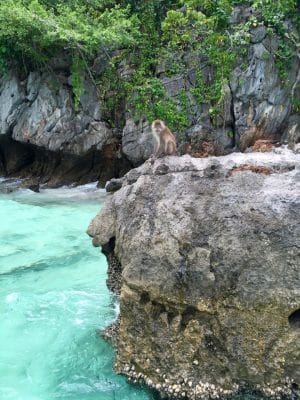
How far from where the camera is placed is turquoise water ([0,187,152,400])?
459 cm

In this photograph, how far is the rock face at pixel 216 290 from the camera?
12.5 ft

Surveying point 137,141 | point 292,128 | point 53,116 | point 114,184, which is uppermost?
point 53,116

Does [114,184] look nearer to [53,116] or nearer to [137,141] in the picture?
[137,141]

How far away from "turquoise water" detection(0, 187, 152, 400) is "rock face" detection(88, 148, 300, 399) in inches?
18.8

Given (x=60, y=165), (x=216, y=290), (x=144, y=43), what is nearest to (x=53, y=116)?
(x=60, y=165)

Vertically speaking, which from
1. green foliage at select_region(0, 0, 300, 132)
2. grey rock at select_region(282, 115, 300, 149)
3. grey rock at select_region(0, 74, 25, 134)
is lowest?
grey rock at select_region(282, 115, 300, 149)

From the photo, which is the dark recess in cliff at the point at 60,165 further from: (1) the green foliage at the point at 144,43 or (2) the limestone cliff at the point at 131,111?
(1) the green foliage at the point at 144,43

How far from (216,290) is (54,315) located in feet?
9.30

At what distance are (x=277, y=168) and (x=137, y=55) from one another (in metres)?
11.7

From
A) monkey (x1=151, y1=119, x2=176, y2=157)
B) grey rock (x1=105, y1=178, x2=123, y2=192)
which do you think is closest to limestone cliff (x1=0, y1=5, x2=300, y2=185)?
monkey (x1=151, y1=119, x2=176, y2=157)

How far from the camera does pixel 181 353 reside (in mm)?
4008

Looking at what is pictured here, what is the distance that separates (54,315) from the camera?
19.8 ft

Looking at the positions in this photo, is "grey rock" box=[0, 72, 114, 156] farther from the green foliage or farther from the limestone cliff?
the green foliage

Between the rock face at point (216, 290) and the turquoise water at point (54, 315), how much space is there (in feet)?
1.57
